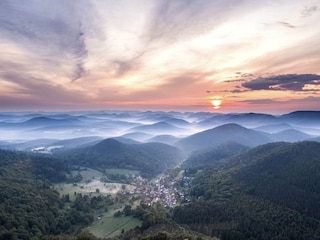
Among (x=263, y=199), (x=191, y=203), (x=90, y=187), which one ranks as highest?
(x=263, y=199)

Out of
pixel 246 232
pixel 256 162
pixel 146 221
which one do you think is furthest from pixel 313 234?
pixel 256 162

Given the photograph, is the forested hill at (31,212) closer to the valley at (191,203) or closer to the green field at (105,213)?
the valley at (191,203)

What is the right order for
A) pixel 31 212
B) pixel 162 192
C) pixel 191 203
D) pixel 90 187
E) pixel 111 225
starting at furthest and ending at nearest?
pixel 90 187 → pixel 162 192 → pixel 191 203 → pixel 111 225 → pixel 31 212

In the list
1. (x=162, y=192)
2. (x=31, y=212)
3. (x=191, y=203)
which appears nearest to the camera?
(x=31, y=212)

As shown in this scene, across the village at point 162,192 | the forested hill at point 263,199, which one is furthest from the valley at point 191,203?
the village at point 162,192

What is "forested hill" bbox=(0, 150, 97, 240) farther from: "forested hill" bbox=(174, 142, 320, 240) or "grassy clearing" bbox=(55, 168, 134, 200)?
"forested hill" bbox=(174, 142, 320, 240)

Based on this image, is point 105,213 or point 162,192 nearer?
point 105,213

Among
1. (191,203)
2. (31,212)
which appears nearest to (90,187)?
(31,212)

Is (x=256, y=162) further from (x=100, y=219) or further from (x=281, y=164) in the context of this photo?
(x=100, y=219)

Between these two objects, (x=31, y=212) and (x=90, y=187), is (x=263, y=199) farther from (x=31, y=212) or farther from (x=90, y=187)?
(x=90, y=187)
